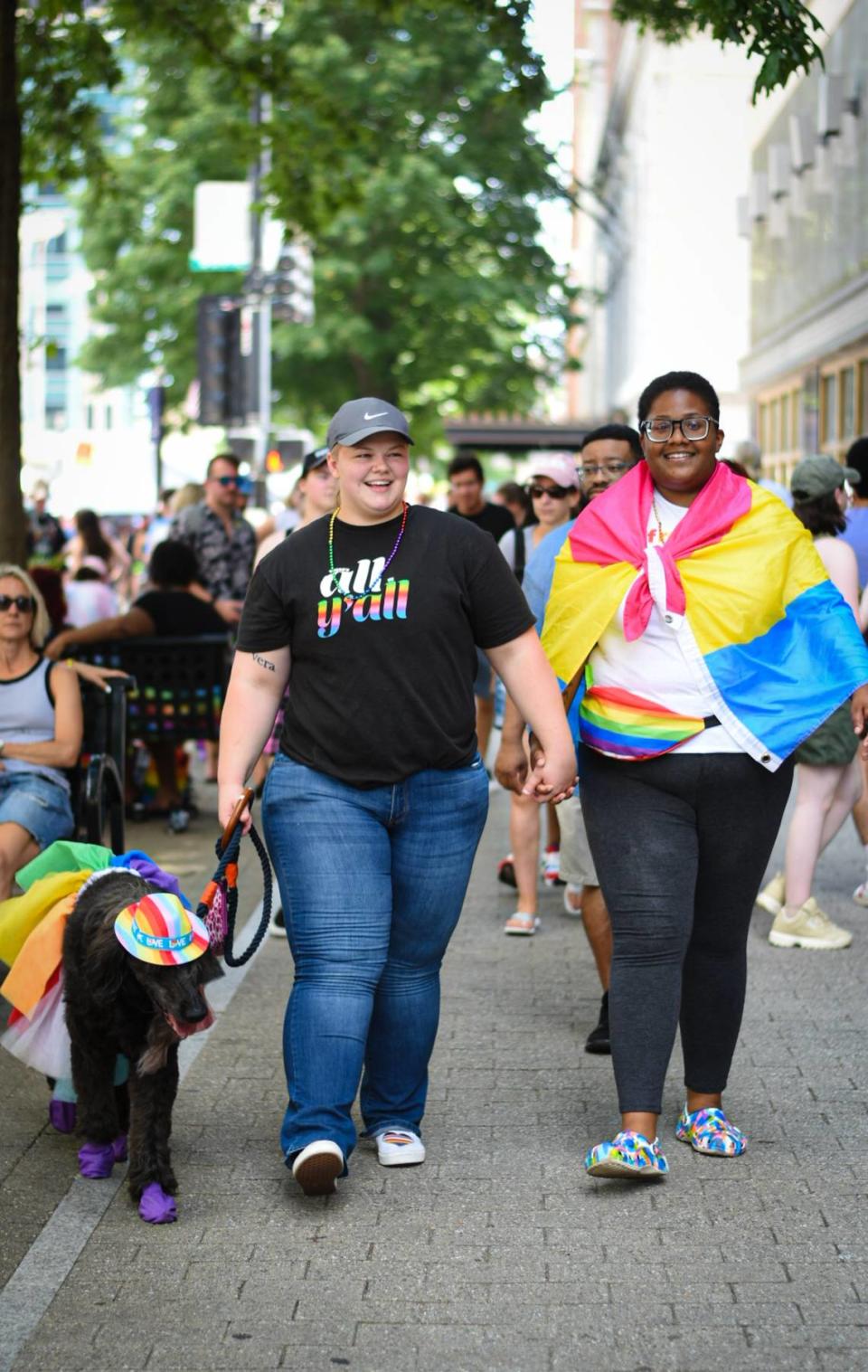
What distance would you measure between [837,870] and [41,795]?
4.50 m

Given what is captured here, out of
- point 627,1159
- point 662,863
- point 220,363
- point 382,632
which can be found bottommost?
point 627,1159

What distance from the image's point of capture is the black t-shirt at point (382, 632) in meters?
5.21

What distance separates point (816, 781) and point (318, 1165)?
13.0 ft

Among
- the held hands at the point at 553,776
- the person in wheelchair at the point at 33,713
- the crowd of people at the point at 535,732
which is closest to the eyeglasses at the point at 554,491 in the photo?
the person in wheelchair at the point at 33,713

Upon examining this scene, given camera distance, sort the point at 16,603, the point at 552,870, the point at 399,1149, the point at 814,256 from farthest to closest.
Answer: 1. the point at 814,256
2. the point at 552,870
3. the point at 16,603
4. the point at 399,1149

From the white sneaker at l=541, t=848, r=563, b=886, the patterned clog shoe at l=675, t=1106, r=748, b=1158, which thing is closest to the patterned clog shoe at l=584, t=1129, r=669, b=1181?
the patterned clog shoe at l=675, t=1106, r=748, b=1158

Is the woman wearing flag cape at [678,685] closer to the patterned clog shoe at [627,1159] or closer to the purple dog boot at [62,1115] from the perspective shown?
the patterned clog shoe at [627,1159]

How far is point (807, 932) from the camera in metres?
8.45

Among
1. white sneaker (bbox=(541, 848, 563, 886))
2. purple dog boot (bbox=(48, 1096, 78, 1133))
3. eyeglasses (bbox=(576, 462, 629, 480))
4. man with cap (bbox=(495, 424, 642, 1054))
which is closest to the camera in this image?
purple dog boot (bbox=(48, 1096, 78, 1133))

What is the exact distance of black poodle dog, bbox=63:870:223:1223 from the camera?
501 cm

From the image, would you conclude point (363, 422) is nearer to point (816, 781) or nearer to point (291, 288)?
point (816, 781)

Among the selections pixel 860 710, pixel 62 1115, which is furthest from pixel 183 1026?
A: pixel 860 710

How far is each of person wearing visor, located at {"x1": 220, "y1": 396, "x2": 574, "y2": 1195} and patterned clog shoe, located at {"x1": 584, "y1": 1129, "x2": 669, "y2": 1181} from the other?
617 mm

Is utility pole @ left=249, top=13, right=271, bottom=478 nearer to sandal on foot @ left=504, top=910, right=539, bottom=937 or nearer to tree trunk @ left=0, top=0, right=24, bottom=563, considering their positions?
tree trunk @ left=0, top=0, right=24, bottom=563
